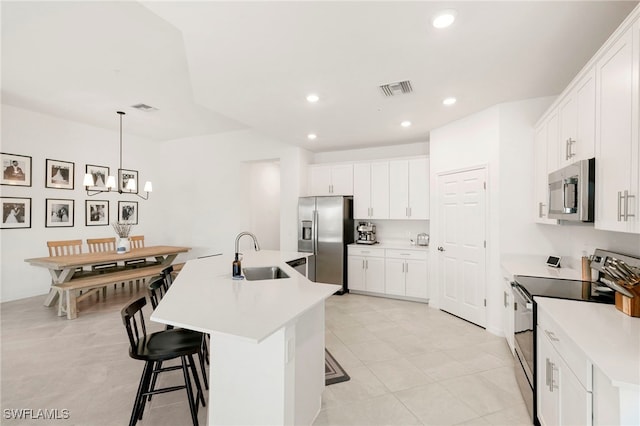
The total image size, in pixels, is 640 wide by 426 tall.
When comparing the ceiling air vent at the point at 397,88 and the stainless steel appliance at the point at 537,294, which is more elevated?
the ceiling air vent at the point at 397,88

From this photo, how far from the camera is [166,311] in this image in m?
1.61

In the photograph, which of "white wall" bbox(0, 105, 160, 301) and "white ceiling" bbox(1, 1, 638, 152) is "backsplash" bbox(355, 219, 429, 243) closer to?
"white ceiling" bbox(1, 1, 638, 152)

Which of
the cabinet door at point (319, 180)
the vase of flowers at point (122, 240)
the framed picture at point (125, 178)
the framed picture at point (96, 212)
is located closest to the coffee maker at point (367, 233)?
the cabinet door at point (319, 180)

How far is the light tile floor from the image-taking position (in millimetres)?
2076

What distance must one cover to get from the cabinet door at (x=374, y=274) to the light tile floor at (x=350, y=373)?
945 mm

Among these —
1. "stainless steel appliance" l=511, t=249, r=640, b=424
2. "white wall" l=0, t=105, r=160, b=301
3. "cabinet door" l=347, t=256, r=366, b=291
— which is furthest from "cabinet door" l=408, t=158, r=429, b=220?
"white wall" l=0, t=105, r=160, b=301

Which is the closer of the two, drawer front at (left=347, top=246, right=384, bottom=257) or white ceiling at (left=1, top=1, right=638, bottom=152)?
white ceiling at (left=1, top=1, right=638, bottom=152)

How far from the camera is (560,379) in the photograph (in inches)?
60.7

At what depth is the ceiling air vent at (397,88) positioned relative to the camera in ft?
9.52

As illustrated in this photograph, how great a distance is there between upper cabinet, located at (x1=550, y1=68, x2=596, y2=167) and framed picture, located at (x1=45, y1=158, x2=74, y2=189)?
7.15 metres

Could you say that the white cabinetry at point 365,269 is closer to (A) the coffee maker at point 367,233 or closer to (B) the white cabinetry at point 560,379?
(A) the coffee maker at point 367,233

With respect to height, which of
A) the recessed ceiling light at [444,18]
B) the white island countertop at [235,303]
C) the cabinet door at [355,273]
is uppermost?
the recessed ceiling light at [444,18]

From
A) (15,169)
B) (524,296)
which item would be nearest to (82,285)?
(15,169)

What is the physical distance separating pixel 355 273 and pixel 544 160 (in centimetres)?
322
